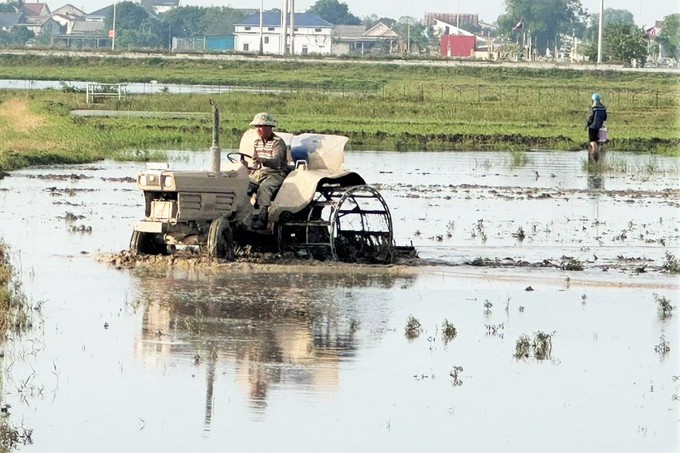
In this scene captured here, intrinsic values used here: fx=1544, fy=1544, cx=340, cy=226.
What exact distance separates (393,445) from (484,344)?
3.26 m

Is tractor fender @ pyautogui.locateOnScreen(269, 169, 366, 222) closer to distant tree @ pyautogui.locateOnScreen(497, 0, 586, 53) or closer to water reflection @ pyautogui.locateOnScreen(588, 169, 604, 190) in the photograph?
water reflection @ pyautogui.locateOnScreen(588, 169, 604, 190)

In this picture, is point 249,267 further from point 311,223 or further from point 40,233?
point 40,233

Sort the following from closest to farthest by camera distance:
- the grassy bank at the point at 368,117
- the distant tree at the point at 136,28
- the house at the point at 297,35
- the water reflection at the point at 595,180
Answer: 1. the water reflection at the point at 595,180
2. the grassy bank at the point at 368,117
3. the house at the point at 297,35
4. the distant tree at the point at 136,28

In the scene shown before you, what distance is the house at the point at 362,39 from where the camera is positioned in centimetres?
16912

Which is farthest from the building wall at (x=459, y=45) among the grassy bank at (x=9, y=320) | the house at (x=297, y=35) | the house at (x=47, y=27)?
the grassy bank at (x=9, y=320)

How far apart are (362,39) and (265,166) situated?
15881 cm

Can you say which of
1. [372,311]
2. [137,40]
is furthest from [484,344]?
[137,40]

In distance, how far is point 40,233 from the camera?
18.1 m

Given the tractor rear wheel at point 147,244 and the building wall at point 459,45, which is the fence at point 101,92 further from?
the building wall at point 459,45

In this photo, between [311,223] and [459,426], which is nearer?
[459,426]

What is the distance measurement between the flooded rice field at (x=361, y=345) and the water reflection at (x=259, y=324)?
31mm

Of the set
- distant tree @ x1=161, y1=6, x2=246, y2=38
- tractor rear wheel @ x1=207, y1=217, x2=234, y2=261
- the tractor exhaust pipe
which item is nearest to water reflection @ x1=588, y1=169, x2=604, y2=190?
tractor rear wheel @ x1=207, y1=217, x2=234, y2=261

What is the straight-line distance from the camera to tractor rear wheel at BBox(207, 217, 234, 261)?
49.2 ft

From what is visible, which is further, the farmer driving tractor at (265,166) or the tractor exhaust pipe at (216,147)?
the farmer driving tractor at (265,166)
